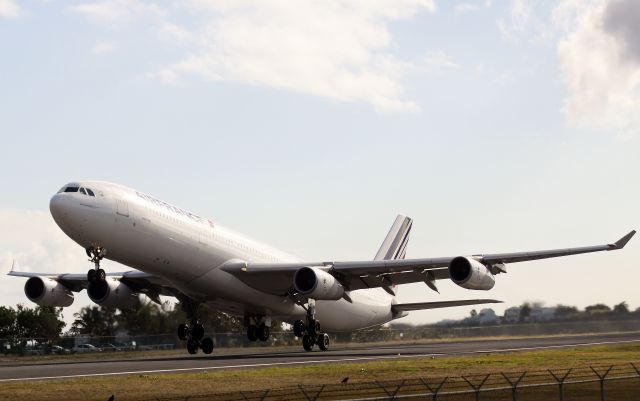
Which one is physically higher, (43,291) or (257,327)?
(43,291)

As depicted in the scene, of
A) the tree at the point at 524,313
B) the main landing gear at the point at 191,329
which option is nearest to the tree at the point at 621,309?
the tree at the point at 524,313

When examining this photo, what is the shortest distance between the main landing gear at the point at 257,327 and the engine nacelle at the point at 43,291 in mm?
12250

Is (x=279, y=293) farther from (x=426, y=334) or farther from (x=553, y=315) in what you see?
(x=553, y=315)

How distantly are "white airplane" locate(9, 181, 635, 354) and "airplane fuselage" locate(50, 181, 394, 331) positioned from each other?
2.0 inches

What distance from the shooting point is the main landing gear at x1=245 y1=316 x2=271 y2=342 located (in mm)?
53156

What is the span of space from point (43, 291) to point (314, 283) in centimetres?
1846

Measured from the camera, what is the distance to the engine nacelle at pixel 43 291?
55.1 meters

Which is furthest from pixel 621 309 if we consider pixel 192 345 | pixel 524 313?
pixel 192 345

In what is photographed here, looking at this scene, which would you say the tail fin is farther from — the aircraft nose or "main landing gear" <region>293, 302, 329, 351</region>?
the aircraft nose

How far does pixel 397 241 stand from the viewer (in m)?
69.4

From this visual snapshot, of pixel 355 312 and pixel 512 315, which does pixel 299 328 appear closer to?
pixel 355 312

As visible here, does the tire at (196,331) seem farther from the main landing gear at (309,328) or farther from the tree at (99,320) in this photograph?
the tree at (99,320)

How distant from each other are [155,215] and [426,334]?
47.3 m

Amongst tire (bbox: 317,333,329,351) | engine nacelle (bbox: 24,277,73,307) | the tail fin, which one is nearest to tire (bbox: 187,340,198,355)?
tire (bbox: 317,333,329,351)
